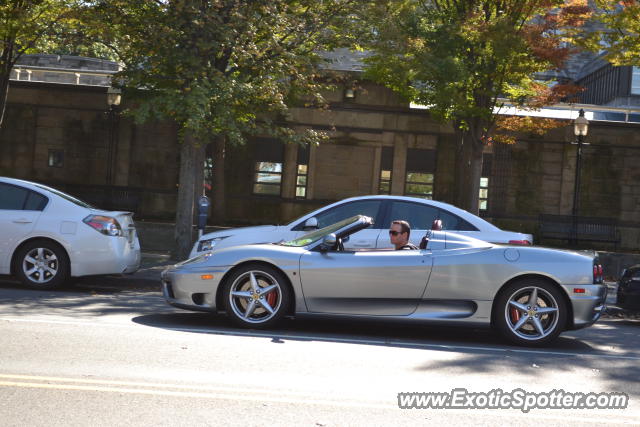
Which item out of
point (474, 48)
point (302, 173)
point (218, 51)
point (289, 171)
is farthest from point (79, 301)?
point (302, 173)

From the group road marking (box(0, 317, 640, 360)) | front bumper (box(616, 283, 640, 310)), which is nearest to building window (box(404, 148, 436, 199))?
front bumper (box(616, 283, 640, 310))

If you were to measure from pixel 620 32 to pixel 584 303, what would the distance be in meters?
13.0

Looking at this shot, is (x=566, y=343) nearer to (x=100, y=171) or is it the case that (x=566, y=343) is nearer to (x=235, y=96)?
(x=235, y=96)

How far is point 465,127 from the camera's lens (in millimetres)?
21844

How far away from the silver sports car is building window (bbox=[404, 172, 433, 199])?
659 inches

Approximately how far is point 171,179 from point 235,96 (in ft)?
33.4

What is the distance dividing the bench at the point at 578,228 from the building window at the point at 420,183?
11.5ft

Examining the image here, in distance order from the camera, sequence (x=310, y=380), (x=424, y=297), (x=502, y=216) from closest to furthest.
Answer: (x=310, y=380), (x=424, y=297), (x=502, y=216)

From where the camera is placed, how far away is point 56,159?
25.9 metres

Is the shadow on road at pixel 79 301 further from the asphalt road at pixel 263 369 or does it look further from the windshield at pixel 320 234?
the windshield at pixel 320 234

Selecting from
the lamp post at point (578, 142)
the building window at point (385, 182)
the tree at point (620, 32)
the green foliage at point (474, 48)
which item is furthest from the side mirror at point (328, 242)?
the building window at point (385, 182)

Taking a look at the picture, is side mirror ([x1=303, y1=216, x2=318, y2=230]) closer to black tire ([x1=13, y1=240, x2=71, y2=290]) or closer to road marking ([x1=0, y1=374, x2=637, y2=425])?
black tire ([x1=13, y1=240, x2=71, y2=290])

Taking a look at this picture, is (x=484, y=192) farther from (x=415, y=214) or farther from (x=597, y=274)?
(x=597, y=274)

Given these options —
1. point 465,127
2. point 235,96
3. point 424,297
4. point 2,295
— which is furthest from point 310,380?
point 465,127
